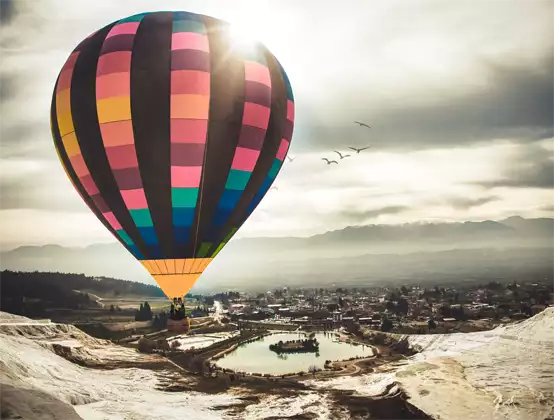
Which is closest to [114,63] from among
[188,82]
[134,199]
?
[188,82]

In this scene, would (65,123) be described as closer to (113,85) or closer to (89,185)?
(89,185)

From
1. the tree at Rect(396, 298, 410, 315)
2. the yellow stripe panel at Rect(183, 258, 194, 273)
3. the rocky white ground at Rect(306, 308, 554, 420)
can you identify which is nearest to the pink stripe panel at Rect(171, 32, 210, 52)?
the yellow stripe panel at Rect(183, 258, 194, 273)

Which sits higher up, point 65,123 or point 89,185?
point 65,123

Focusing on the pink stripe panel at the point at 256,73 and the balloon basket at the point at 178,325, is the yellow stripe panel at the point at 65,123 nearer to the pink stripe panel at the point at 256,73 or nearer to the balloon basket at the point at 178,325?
the pink stripe panel at the point at 256,73

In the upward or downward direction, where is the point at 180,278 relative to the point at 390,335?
upward

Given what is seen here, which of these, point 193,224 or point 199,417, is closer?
point 193,224

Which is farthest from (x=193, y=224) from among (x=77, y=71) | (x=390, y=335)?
(x=390, y=335)

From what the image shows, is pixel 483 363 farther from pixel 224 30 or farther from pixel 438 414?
pixel 224 30
